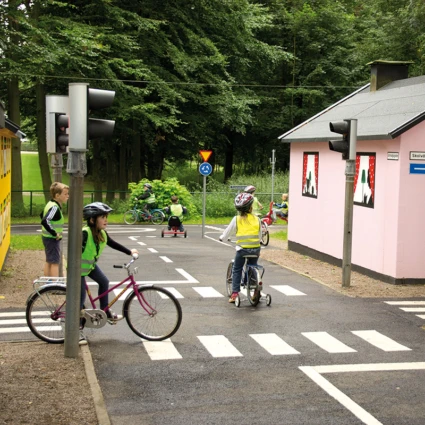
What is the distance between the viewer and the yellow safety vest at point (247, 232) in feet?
40.7

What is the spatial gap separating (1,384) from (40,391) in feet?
1.59

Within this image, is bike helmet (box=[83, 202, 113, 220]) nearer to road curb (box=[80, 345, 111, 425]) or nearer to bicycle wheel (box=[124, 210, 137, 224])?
road curb (box=[80, 345, 111, 425])

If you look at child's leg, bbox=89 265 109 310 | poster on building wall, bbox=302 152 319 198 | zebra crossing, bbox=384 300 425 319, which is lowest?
zebra crossing, bbox=384 300 425 319

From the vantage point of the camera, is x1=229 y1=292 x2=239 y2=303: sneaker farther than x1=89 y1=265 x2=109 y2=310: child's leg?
Yes

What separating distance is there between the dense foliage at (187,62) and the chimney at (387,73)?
15.6 meters

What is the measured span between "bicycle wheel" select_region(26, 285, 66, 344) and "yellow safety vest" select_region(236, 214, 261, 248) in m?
3.77

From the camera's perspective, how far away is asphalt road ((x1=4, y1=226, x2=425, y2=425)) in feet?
22.7

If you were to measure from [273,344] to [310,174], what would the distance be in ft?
36.8

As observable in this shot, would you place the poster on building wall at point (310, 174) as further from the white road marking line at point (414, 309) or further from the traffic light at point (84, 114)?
the traffic light at point (84, 114)

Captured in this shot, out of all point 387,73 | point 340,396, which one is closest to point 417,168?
point 387,73

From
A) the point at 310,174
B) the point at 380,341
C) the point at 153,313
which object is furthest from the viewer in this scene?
the point at 310,174

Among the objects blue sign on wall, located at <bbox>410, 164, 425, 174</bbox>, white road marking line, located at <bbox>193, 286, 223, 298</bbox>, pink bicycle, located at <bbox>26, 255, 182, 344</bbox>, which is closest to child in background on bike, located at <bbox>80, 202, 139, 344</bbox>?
pink bicycle, located at <bbox>26, 255, 182, 344</bbox>

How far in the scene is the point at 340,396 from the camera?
739cm

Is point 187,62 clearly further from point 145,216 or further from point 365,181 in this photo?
point 365,181
